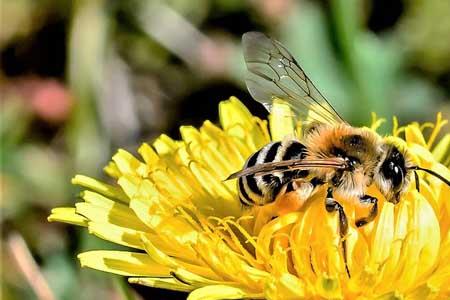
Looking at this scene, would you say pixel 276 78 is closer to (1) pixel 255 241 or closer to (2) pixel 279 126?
(2) pixel 279 126

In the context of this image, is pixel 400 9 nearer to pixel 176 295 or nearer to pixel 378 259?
pixel 176 295

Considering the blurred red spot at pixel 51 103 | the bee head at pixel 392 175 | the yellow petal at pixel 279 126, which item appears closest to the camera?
the bee head at pixel 392 175

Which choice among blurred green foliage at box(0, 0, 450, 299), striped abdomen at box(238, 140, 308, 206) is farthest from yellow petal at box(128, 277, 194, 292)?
blurred green foliage at box(0, 0, 450, 299)

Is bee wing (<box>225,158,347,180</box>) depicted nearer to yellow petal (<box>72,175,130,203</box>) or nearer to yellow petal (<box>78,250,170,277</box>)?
yellow petal (<box>78,250,170,277</box>)

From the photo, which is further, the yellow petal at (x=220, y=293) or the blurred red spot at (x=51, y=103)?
the blurred red spot at (x=51, y=103)

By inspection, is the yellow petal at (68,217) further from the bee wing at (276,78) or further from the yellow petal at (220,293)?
the bee wing at (276,78)

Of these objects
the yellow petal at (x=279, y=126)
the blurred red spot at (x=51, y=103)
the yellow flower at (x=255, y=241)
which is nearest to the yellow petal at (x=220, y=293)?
the yellow flower at (x=255, y=241)

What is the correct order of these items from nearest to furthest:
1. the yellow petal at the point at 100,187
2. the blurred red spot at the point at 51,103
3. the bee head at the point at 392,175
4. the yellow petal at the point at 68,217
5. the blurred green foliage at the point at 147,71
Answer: the bee head at the point at 392,175 → the yellow petal at the point at 68,217 → the yellow petal at the point at 100,187 → the blurred green foliage at the point at 147,71 → the blurred red spot at the point at 51,103
